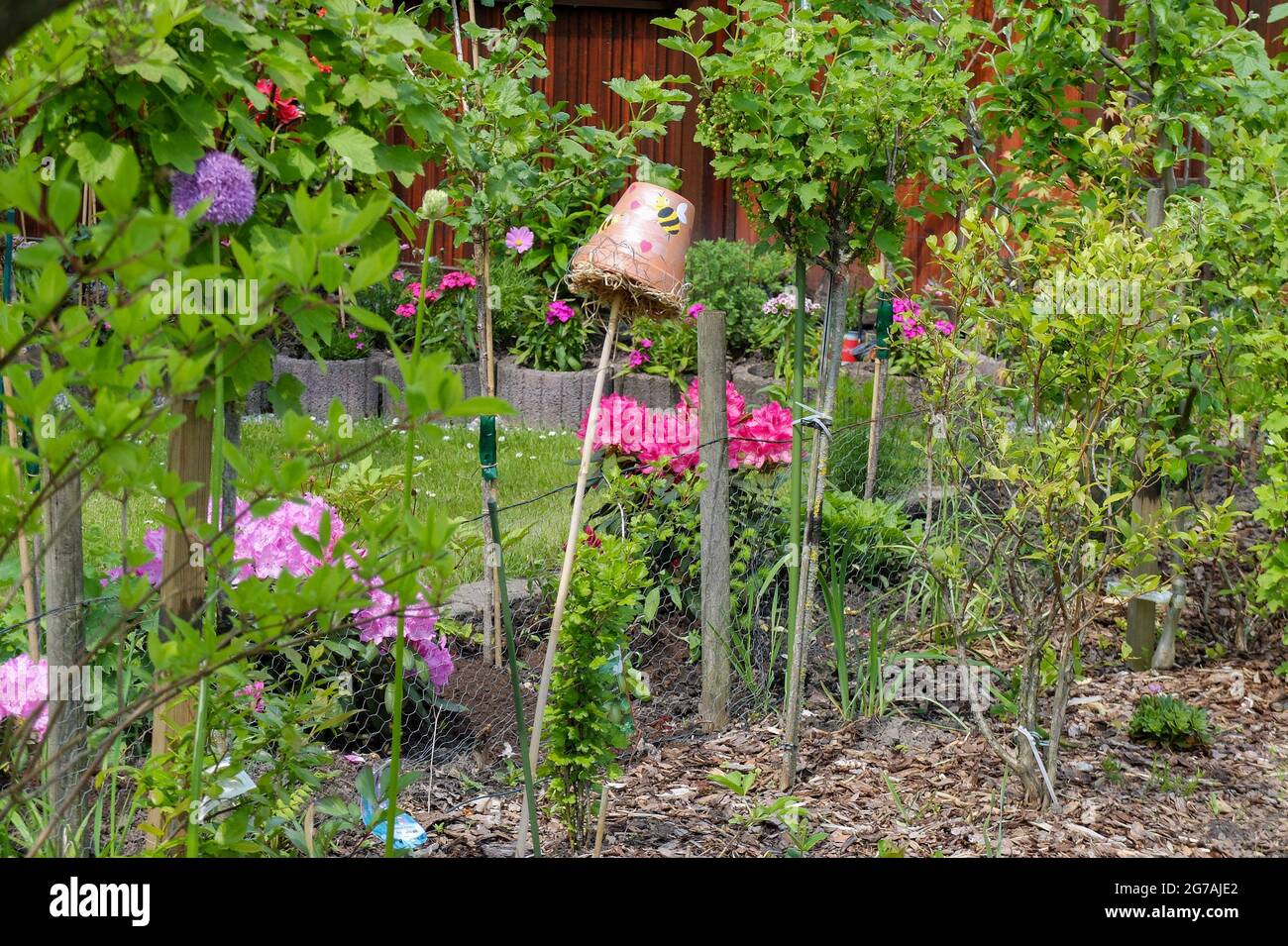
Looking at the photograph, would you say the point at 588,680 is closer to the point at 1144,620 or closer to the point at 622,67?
the point at 1144,620

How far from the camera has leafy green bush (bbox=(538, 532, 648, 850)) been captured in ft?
8.19

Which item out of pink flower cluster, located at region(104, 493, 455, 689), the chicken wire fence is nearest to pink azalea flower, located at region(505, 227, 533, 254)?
the chicken wire fence

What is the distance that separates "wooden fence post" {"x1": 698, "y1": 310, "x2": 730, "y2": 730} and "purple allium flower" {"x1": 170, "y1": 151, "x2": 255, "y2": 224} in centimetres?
183

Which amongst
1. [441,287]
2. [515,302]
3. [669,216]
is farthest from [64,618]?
[515,302]

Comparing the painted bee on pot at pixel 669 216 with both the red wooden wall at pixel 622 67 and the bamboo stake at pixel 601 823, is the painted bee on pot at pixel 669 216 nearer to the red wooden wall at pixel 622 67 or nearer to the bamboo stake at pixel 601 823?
the bamboo stake at pixel 601 823

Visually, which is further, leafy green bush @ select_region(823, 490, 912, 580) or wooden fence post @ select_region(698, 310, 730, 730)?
leafy green bush @ select_region(823, 490, 912, 580)

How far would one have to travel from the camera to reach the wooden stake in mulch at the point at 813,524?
9.86 feet

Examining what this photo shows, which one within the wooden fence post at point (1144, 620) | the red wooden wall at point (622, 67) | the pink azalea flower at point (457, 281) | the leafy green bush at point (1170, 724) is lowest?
the leafy green bush at point (1170, 724)

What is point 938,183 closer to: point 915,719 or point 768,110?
point 768,110

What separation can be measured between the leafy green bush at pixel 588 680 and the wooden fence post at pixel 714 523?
0.83m

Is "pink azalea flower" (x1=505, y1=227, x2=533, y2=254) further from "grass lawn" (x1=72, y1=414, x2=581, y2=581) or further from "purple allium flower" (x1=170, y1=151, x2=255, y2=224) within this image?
"purple allium flower" (x1=170, y1=151, x2=255, y2=224)

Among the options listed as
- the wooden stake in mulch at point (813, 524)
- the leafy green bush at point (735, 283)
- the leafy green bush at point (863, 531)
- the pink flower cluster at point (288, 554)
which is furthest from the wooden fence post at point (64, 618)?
the leafy green bush at point (735, 283)

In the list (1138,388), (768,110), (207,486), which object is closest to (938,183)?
(768,110)

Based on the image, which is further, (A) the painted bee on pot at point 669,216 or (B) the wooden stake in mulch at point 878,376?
(B) the wooden stake in mulch at point 878,376
